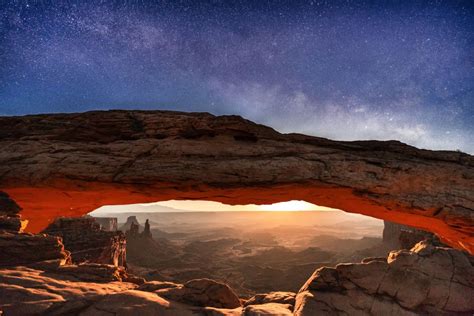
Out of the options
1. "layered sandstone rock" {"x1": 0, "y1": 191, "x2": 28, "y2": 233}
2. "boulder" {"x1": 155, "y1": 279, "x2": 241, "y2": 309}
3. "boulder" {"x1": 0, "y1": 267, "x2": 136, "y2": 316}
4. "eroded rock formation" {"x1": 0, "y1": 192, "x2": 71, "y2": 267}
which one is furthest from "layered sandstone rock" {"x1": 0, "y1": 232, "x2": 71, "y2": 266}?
"boulder" {"x1": 155, "y1": 279, "x2": 241, "y2": 309}

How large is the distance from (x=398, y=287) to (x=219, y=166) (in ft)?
26.7

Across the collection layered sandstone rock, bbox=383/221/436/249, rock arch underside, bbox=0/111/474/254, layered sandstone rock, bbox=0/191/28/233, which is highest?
rock arch underside, bbox=0/111/474/254

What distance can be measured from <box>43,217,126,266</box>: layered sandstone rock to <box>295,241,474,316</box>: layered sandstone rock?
74.9 ft

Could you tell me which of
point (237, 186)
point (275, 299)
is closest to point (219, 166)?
point (237, 186)

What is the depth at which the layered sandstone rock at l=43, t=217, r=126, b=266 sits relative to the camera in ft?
81.3

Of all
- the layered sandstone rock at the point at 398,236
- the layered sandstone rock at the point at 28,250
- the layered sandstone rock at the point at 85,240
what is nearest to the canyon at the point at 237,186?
the layered sandstone rock at the point at 28,250

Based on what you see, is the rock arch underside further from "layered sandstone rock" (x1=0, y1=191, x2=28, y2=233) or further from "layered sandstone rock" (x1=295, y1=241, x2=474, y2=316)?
"layered sandstone rock" (x1=0, y1=191, x2=28, y2=233)

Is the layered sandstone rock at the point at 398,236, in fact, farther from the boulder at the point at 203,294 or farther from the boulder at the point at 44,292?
the boulder at the point at 44,292

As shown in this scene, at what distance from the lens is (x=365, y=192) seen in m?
8.97

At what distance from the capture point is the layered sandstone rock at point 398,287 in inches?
352

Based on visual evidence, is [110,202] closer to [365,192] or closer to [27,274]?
[27,274]

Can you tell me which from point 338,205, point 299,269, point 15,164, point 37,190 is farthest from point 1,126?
point 299,269

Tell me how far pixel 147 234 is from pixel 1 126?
1861 inches

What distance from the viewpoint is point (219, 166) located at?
8883 mm
